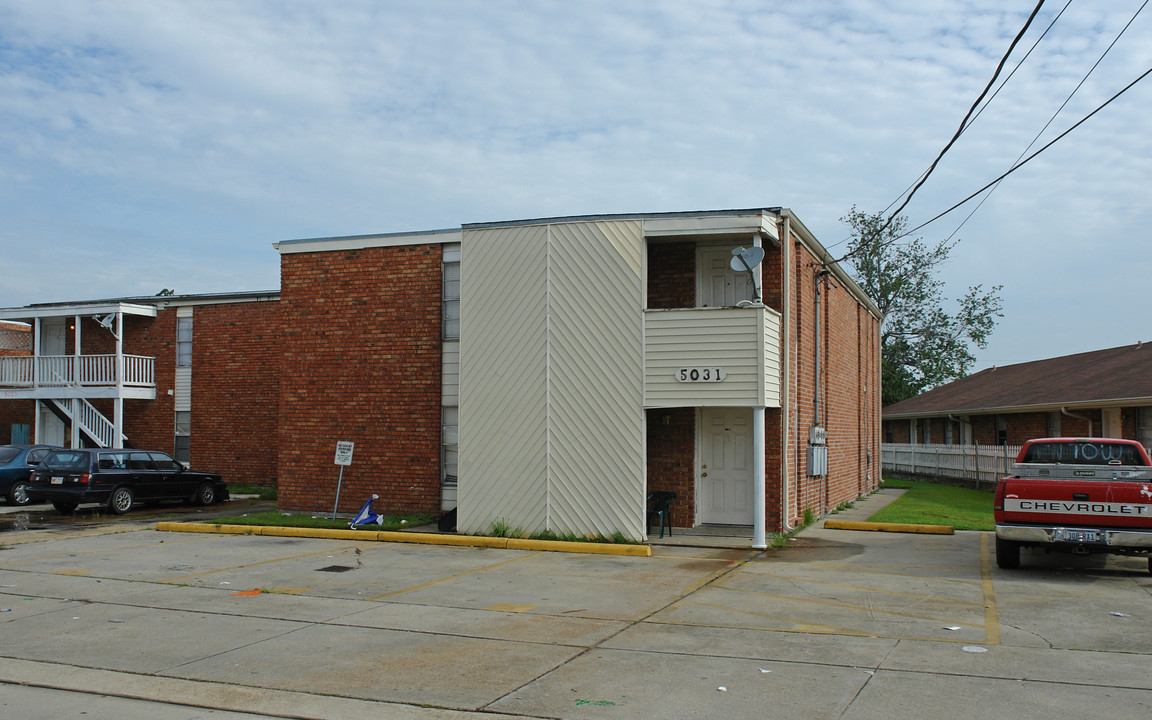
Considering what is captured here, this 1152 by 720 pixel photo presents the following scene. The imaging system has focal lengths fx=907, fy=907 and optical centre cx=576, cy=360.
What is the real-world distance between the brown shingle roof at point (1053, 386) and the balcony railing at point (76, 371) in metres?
26.8

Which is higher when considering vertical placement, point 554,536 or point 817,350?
point 817,350

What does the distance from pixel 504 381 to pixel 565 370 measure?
3.79ft

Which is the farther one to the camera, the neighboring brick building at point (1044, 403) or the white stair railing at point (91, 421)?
the white stair railing at point (91, 421)

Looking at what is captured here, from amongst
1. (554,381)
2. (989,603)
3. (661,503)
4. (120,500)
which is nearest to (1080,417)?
(661,503)

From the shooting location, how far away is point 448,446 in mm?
18250

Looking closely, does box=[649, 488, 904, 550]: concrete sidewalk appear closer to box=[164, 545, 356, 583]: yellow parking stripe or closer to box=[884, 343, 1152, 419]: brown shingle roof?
box=[164, 545, 356, 583]: yellow parking stripe

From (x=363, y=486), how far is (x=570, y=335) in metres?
5.97

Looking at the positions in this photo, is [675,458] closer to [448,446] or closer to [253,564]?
[448,446]

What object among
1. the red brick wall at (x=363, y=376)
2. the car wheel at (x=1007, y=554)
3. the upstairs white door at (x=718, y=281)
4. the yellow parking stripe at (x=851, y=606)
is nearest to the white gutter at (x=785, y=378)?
the upstairs white door at (x=718, y=281)

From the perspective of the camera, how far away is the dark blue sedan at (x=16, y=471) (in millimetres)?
22281

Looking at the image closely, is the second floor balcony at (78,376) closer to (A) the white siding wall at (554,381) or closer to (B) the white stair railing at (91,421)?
(B) the white stair railing at (91,421)

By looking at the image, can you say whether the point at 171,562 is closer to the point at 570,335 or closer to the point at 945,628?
the point at 570,335

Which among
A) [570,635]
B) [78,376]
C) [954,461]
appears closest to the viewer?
[570,635]

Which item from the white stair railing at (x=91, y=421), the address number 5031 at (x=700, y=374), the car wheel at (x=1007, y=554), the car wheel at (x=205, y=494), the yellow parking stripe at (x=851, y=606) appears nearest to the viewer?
the yellow parking stripe at (x=851, y=606)
